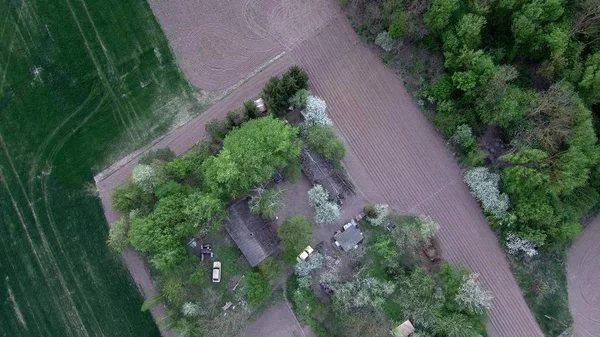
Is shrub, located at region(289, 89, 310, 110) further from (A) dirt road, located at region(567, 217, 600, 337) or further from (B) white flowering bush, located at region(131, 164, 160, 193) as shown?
(A) dirt road, located at region(567, 217, 600, 337)

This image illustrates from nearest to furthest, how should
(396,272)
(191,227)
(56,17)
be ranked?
(191,227), (396,272), (56,17)

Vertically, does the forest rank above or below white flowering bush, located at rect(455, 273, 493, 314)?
above

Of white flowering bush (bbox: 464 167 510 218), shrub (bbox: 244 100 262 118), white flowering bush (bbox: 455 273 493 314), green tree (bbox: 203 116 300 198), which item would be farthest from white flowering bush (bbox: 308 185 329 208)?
white flowering bush (bbox: 455 273 493 314)

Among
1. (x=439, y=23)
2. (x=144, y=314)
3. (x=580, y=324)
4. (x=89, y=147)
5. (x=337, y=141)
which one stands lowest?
(x=580, y=324)

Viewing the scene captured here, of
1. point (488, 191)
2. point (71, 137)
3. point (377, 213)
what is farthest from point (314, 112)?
point (71, 137)

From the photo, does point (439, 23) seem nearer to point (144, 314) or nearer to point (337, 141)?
point (337, 141)

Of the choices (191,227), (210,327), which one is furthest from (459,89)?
(210,327)

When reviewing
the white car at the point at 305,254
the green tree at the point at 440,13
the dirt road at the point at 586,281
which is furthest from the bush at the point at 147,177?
the dirt road at the point at 586,281

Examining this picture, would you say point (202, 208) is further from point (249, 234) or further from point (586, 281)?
point (586, 281)

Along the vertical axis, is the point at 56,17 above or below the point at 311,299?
above
